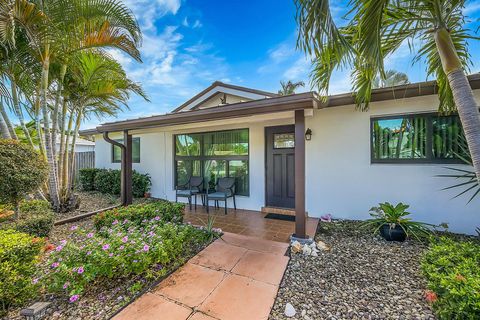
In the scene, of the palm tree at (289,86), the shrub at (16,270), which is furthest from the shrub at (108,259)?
the palm tree at (289,86)

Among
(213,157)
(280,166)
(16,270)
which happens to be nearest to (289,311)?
(16,270)

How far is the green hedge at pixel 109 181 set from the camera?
7.21 metres

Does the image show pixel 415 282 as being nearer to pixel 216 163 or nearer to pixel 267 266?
pixel 267 266

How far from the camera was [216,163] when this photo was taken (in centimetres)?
618

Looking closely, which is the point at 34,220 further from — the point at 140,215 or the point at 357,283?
the point at 357,283

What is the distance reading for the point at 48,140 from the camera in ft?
15.2

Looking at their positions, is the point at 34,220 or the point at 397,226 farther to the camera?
the point at 34,220

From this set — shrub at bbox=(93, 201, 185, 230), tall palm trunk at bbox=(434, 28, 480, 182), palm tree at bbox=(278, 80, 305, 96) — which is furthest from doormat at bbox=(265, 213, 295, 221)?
palm tree at bbox=(278, 80, 305, 96)

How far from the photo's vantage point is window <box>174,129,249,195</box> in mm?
5777

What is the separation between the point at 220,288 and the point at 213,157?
4.25 meters

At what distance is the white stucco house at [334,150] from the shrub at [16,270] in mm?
3135

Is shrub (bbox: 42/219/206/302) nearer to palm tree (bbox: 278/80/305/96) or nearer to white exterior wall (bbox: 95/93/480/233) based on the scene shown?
white exterior wall (bbox: 95/93/480/233)

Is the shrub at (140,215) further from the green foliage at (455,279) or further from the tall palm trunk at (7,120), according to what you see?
the green foliage at (455,279)

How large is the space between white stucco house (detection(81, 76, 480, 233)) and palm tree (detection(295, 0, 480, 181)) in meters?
0.81
